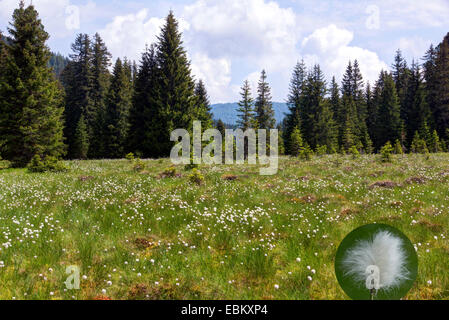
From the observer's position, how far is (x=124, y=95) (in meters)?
42.7

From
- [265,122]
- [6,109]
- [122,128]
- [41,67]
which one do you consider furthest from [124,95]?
[265,122]

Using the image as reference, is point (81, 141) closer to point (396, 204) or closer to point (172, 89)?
point (172, 89)

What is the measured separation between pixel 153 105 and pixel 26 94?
505 inches

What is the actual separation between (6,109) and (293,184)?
24.9m

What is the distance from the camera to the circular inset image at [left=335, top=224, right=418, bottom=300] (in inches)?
109

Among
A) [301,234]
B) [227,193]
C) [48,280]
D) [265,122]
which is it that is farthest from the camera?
[265,122]

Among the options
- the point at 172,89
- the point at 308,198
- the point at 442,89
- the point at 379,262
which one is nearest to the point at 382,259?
the point at 379,262

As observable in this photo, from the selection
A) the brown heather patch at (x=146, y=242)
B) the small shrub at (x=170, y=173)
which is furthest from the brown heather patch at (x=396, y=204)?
the small shrub at (x=170, y=173)

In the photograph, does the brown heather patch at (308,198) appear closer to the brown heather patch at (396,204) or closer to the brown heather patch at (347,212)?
the brown heather patch at (347,212)

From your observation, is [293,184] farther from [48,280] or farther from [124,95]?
[124,95]

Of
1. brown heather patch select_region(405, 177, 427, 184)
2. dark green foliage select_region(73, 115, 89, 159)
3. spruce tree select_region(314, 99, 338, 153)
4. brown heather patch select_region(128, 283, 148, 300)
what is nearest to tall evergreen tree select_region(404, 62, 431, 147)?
spruce tree select_region(314, 99, 338, 153)
